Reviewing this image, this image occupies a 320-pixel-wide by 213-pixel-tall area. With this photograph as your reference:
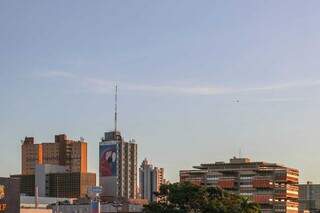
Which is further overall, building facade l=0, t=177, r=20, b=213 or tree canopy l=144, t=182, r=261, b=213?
Answer: tree canopy l=144, t=182, r=261, b=213

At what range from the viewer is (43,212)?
4491 inches

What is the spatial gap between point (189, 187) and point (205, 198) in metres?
2.66

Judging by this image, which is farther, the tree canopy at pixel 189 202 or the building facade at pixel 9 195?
the tree canopy at pixel 189 202

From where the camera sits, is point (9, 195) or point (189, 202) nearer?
point (9, 195)

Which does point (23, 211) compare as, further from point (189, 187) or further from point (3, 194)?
point (3, 194)

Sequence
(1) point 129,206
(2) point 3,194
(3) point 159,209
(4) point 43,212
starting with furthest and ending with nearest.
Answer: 1. (1) point 129,206
2. (4) point 43,212
3. (3) point 159,209
4. (2) point 3,194

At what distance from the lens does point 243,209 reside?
110 m

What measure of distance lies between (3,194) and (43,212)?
158 feet

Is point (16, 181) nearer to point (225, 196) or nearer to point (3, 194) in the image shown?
point (3, 194)

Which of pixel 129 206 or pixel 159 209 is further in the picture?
pixel 129 206

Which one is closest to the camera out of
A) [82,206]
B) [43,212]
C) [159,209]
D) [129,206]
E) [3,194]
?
[3,194]

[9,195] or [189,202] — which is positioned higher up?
[9,195]

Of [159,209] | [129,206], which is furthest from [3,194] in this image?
[129,206]

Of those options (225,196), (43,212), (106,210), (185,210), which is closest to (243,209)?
(225,196)
